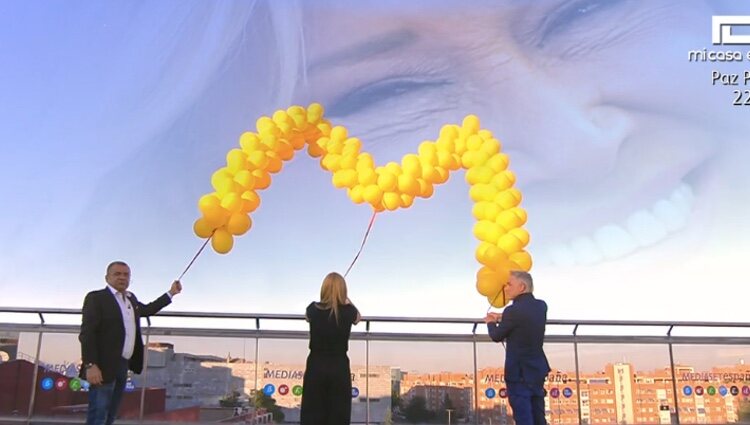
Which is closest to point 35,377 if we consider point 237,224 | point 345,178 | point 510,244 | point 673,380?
point 237,224

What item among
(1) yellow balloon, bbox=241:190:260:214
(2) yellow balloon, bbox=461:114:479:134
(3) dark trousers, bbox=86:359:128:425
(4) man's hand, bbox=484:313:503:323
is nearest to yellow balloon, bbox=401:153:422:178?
(2) yellow balloon, bbox=461:114:479:134

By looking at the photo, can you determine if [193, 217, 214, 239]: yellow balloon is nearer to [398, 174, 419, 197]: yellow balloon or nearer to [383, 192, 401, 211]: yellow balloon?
[383, 192, 401, 211]: yellow balloon

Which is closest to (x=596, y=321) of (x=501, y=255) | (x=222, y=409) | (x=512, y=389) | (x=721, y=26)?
(x=501, y=255)

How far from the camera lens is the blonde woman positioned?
163 inches

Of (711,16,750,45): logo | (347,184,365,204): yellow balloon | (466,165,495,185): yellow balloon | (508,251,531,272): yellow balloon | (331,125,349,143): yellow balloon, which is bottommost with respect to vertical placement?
(508,251,531,272): yellow balloon

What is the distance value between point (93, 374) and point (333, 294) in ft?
6.37

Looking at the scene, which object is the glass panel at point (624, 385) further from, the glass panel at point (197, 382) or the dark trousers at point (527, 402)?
the glass panel at point (197, 382)

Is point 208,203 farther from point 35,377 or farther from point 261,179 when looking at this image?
point 35,377

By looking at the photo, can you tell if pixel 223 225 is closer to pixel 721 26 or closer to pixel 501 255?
pixel 501 255

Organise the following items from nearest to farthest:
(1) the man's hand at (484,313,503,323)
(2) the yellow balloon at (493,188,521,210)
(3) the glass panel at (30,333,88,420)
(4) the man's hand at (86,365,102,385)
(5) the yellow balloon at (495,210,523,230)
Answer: (4) the man's hand at (86,365,102,385) → (1) the man's hand at (484,313,503,323) → (5) the yellow balloon at (495,210,523,230) → (2) the yellow balloon at (493,188,521,210) → (3) the glass panel at (30,333,88,420)

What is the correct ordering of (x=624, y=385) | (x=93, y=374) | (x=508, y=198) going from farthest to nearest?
(x=624, y=385) < (x=508, y=198) < (x=93, y=374)

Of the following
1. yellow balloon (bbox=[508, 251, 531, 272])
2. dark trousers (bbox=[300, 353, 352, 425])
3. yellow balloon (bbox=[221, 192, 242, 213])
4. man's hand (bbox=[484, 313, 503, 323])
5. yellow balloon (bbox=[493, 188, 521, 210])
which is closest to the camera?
dark trousers (bbox=[300, 353, 352, 425])

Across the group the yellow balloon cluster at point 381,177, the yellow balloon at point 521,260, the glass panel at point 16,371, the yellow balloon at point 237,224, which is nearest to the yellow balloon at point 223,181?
the yellow balloon cluster at point 381,177

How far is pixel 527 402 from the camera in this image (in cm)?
473
